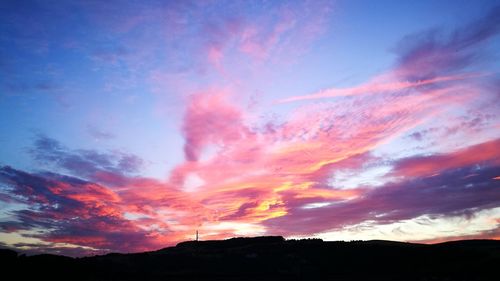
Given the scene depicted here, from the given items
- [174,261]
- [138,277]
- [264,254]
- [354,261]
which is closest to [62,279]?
[138,277]

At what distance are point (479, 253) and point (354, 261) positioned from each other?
23.5 m

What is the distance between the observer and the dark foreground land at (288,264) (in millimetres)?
55375

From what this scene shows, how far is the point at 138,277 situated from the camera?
6688 centimetres

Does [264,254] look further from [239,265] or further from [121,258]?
[121,258]

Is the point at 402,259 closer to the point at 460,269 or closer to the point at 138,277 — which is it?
the point at 460,269

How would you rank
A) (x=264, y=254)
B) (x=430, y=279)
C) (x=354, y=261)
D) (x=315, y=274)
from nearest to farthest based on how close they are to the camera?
1. (x=430, y=279)
2. (x=315, y=274)
3. (x=354, y=261)
4. (x=264, y=254)

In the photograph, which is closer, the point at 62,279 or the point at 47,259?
the point at 62,279

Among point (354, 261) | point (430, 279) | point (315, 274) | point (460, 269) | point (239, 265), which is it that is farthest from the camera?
point (239, 265)

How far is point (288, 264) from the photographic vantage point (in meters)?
72.1

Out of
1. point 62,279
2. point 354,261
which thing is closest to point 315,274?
point 354,261

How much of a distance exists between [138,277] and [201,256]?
69.9ft

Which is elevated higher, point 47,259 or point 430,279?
point 47,259

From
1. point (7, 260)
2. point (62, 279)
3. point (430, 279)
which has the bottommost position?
point (430, 279)

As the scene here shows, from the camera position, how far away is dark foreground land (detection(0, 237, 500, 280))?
182 feet
